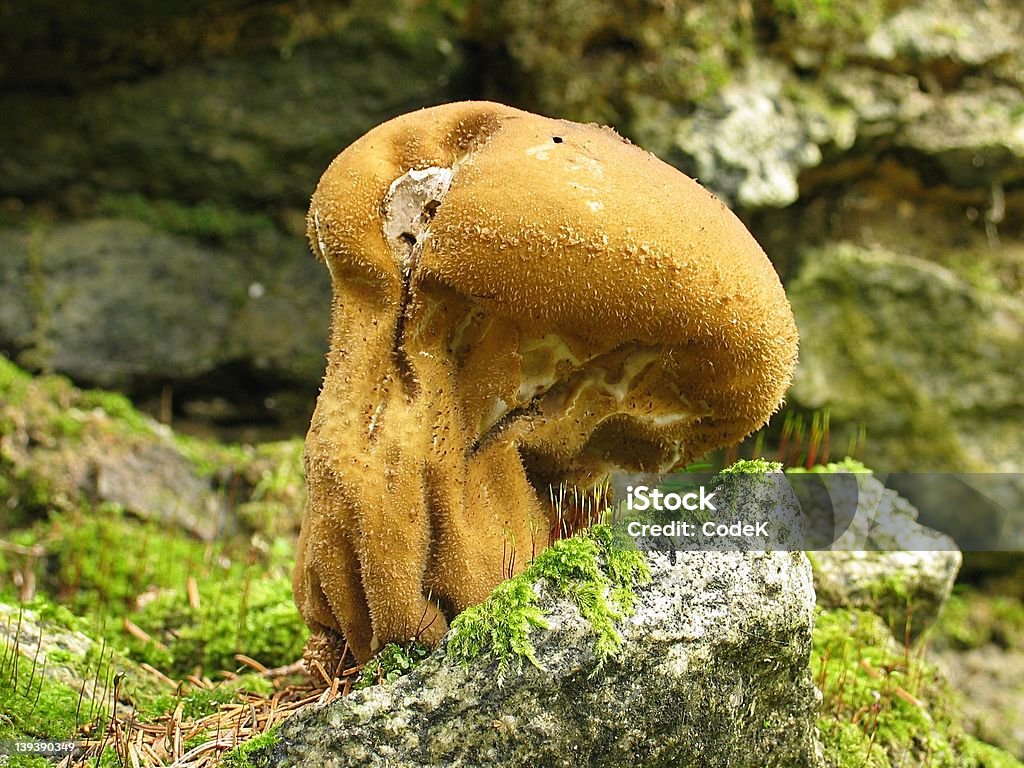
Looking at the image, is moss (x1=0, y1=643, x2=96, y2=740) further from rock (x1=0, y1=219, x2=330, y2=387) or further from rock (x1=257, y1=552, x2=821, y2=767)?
rock (x1=0, y1=219, x2=330, y2=387)

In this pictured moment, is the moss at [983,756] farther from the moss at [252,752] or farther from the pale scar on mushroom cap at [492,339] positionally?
the moss at [252,752]

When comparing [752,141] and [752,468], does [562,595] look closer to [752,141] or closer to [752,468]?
[752,468]

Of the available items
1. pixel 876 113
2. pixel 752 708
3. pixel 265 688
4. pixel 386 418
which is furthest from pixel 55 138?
pixel 752 708

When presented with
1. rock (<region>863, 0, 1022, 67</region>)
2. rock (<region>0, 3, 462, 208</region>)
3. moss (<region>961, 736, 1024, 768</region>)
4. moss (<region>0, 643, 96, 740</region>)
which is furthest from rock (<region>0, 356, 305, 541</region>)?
rock (<region>863, 0, 1022, 67</region>)

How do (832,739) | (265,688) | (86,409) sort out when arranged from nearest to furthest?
(832,739), (265,688), (86,409)

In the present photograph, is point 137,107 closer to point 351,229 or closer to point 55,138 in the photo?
point 55,138

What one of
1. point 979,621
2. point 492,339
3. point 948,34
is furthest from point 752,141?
point 492,339
